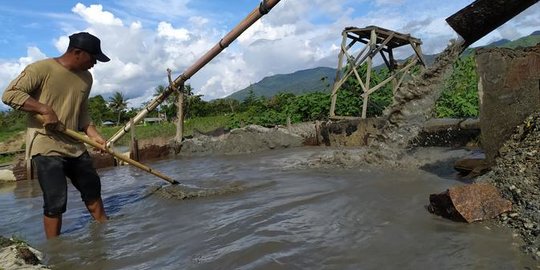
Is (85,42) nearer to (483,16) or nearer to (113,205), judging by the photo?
(113,205)

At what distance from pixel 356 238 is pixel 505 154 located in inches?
75.5

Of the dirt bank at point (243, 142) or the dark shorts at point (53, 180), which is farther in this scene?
the dirt bank at point (243, 142)

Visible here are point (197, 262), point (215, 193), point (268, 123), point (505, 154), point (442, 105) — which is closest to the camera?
point (197, 262)

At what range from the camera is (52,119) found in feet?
12.3

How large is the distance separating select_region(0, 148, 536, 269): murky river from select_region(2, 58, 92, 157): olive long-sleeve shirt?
0.83 metres

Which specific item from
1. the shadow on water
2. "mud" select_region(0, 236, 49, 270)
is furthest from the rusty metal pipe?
"mud" select_region(0, 236, 49, 270)

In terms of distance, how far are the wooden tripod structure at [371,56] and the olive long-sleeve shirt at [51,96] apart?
8.07 m

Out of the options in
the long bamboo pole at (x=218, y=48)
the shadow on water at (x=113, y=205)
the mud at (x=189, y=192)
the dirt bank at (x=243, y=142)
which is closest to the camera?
the shadow on water at (x=113, y=205)

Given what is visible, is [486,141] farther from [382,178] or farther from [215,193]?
[215,193]

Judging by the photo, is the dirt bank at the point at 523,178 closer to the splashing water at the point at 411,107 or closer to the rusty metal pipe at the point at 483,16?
the rusty metal pipe at the point at 483,16

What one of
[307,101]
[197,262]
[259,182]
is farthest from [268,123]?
[197,262]

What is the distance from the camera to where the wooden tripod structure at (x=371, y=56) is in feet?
37.5

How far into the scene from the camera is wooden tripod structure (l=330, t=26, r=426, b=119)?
1143 cm

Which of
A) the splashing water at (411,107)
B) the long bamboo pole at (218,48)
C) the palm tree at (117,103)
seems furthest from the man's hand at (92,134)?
the palm tree at (117,103)
